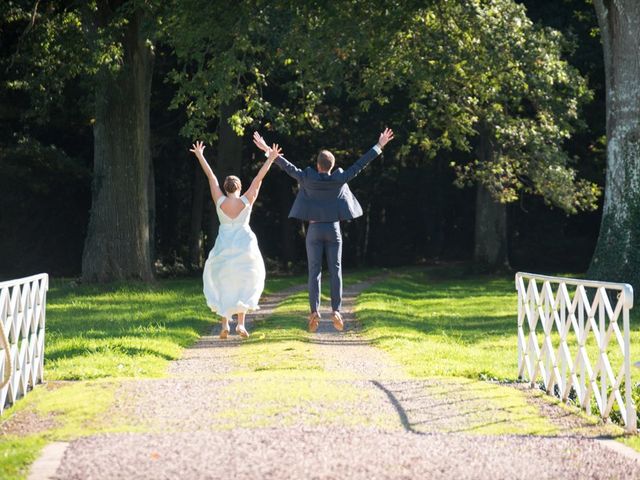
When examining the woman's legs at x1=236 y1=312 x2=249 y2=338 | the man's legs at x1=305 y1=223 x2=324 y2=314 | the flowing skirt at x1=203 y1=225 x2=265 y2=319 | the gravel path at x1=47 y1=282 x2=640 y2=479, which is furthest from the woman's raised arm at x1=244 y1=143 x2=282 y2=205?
the gravel path at x1=47 y1=282 x2=640 y2=479

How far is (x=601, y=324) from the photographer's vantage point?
9.35 m

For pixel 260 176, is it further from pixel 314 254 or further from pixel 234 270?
pixel 234 270

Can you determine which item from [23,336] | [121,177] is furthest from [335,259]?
[121,177]

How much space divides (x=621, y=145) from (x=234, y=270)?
998 centimetres

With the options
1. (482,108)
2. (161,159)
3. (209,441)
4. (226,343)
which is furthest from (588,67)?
(209,441)

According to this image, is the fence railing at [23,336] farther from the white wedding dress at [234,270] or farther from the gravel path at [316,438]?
the white wedding dress at [234,270]

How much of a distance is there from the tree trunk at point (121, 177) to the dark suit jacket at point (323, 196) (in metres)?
11.9

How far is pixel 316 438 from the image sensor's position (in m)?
7.69

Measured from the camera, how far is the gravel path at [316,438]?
6.91 m

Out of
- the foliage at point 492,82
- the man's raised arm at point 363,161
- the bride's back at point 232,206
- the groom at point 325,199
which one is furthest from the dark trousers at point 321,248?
the foliage at point 492,82

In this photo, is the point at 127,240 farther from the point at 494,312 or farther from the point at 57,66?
the point at 494,312

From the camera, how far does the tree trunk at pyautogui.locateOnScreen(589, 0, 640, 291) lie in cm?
2116

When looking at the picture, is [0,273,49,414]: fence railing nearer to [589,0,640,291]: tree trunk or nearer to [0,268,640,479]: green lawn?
[0,268,640,479]: green lawn

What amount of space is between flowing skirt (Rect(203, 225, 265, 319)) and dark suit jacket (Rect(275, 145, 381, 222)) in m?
1.22
